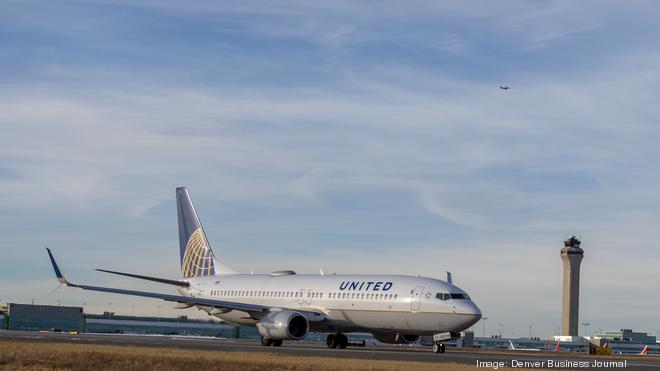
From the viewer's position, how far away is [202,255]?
7569 cm

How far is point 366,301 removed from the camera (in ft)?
190

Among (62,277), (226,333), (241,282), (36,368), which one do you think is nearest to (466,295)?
(241,282)

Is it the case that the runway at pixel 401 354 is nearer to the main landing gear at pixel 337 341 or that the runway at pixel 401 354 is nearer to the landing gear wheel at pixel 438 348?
the landing gear wheel at pixel 438 348

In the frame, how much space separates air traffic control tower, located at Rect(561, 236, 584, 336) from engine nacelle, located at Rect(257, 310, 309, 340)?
10552 centimetres

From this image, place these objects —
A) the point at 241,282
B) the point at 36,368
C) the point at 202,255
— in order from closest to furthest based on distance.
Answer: the point at 36,368, the point at 241,282, the point at 202,255

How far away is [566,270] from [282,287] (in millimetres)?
104732

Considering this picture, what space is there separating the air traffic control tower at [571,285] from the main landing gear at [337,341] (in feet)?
335

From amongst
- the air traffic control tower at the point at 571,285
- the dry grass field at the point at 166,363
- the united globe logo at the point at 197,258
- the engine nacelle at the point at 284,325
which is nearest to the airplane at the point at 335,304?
the engine nacelle at the point at 284,325

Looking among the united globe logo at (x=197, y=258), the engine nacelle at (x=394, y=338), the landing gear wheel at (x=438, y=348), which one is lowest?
the landing gear wheel at (x=438, y=348)

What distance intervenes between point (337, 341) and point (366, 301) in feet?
15.5

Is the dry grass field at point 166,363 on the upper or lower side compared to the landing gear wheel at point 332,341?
lower

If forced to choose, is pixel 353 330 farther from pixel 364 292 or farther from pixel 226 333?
pixel 226 333

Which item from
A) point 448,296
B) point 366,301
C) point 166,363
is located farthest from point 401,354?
point 166,363

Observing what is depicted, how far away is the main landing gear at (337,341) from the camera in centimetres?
6097
